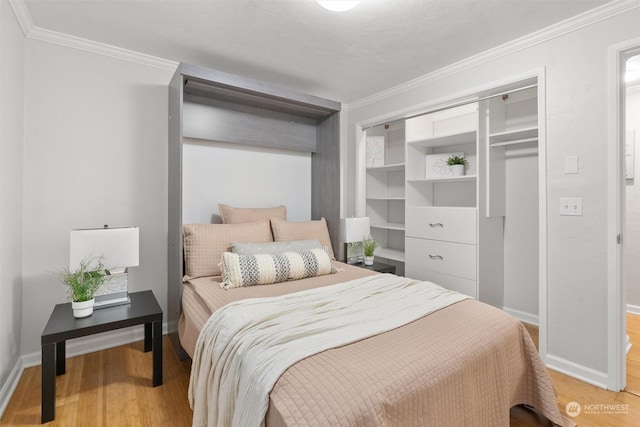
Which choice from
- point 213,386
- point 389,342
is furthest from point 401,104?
point 213,386

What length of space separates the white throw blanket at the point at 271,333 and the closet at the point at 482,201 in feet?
3.55

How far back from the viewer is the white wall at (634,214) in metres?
3.32

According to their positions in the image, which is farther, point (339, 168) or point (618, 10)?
point (339, 168)

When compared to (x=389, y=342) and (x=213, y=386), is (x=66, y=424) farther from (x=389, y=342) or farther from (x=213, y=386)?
(x=389, y=342)

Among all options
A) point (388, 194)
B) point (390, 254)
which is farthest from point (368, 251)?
point (388, 194)

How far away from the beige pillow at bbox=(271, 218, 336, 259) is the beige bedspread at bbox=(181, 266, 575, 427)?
107cm

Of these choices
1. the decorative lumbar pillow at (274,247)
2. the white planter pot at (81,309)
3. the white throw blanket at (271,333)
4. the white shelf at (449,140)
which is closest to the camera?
the white throw blanket at (271,333)

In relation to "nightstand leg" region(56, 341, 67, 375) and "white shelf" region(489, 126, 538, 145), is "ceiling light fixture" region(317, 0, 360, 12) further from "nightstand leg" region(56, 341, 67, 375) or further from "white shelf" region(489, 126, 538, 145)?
"nightstand leg" region(56, 341, 67, 375)

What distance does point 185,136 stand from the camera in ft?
9.01

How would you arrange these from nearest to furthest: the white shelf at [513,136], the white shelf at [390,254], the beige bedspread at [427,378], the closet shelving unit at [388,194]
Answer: the beige bedspread at [427,378] → the white shelf at [513,136] → the white shelf at [390,254] → the closet shelving unit at [388,194]

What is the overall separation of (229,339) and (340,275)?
1192 mm

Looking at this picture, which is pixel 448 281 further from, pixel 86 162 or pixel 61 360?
pixel 86 162

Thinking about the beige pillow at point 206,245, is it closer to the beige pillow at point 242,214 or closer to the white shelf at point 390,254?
the beige pillow at point 242,214

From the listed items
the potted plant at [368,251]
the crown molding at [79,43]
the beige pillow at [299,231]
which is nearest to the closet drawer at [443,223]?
the potted plant at [368,251]
